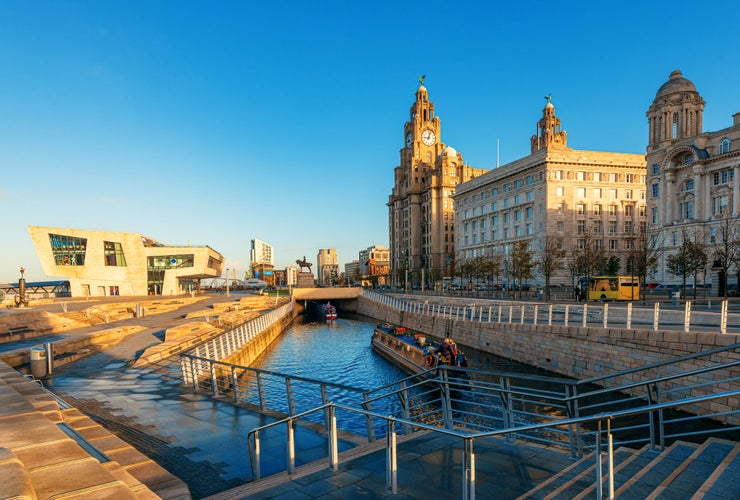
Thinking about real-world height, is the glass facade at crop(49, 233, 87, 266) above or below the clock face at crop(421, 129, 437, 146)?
below

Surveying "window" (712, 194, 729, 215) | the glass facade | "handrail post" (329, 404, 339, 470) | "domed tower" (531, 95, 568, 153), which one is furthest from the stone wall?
"domed tower" (531, 95, 568, 153)

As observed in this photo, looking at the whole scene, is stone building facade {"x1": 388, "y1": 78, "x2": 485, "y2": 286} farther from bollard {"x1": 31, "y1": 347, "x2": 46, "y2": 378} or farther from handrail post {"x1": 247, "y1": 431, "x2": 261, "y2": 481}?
A: handrail post {"x1": 247, "y1": 431, "x2": 261, "y2": 481}

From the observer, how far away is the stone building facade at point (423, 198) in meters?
125

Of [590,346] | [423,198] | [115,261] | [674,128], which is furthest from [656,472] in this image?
[423,198]

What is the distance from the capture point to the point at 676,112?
2717 inches

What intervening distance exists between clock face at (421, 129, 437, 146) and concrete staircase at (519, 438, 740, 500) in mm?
134909

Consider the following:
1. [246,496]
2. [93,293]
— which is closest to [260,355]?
[246,496]

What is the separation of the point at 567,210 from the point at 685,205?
1691 centimetres

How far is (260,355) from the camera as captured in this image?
1189 inches

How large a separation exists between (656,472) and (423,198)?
424 feet

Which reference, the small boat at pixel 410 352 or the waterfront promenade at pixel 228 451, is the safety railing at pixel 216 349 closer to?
the waterfront promenade at pixel 228 451

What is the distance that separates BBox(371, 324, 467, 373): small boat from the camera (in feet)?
71.9

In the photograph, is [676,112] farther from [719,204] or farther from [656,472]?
[656,472]

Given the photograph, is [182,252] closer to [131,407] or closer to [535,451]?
[131,407]
